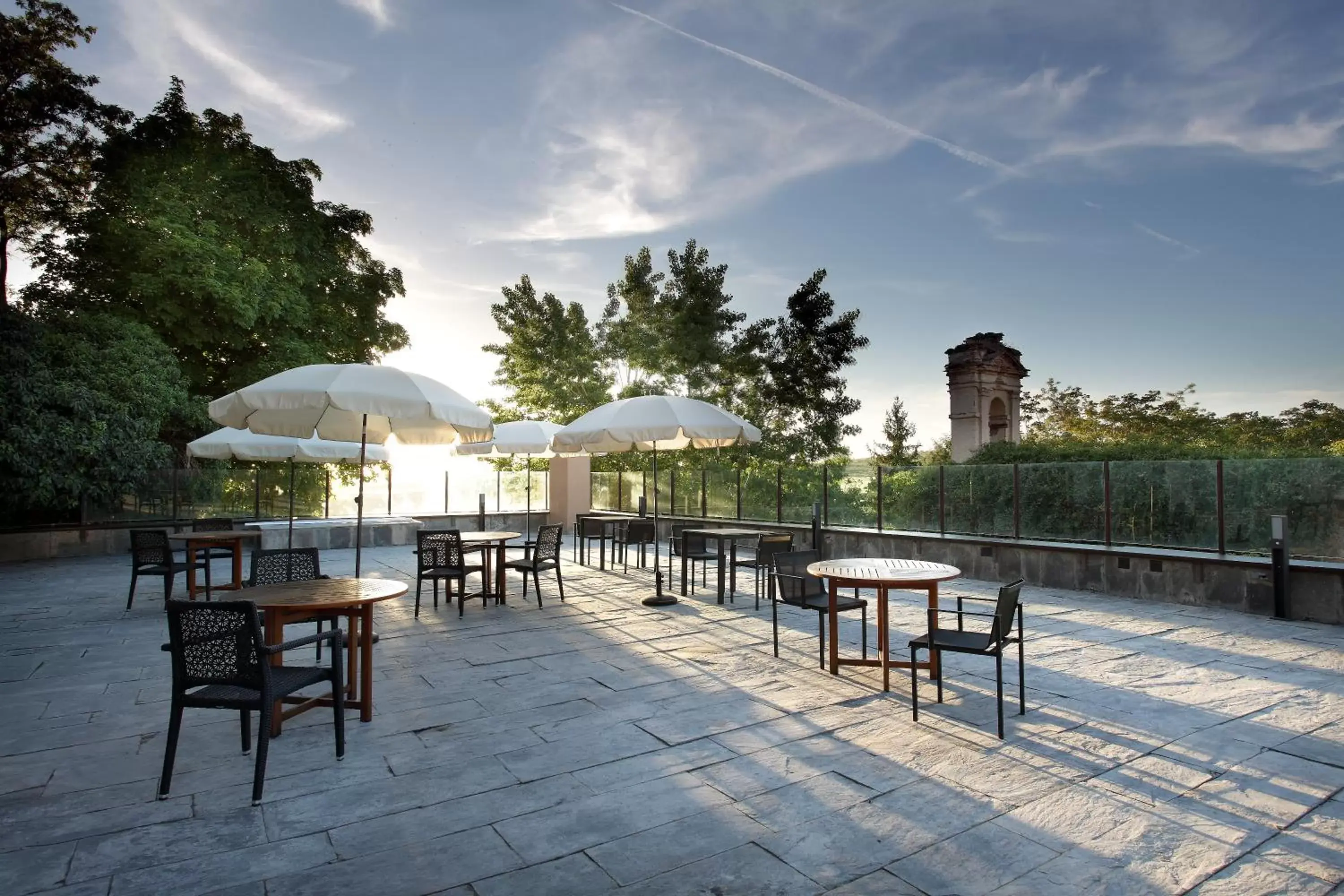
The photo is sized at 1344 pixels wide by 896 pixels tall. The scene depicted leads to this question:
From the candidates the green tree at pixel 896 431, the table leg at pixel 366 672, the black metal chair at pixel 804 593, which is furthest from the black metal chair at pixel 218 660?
the green tree at pixel 896 431

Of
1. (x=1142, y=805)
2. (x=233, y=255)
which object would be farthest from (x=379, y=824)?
(x=233, y=255)

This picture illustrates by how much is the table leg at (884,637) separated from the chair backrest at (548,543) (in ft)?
14.6

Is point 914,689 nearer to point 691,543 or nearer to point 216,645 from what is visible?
point 216,645

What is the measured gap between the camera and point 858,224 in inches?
578

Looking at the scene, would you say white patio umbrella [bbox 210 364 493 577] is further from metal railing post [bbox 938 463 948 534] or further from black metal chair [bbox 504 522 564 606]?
metal railing post [bbox 938 463 948 534]

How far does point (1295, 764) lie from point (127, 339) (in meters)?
17.8

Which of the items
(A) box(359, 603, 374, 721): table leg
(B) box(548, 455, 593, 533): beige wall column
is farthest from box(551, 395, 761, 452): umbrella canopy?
(B) box(548, 455, 593, 533): beige wall column

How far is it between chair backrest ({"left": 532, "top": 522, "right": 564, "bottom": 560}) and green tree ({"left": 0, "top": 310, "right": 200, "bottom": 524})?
9388 millimetres

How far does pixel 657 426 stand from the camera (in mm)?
8070

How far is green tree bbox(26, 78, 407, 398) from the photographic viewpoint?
15023 mm

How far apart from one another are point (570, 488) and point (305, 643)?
15.1 meters

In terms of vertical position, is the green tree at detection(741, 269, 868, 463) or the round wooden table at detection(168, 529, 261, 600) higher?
the green tree at detection(741, 269, 868, 463)

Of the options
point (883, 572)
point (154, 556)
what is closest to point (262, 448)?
point (154, 556)

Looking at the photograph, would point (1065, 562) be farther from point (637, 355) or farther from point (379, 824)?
point (637, 355)
